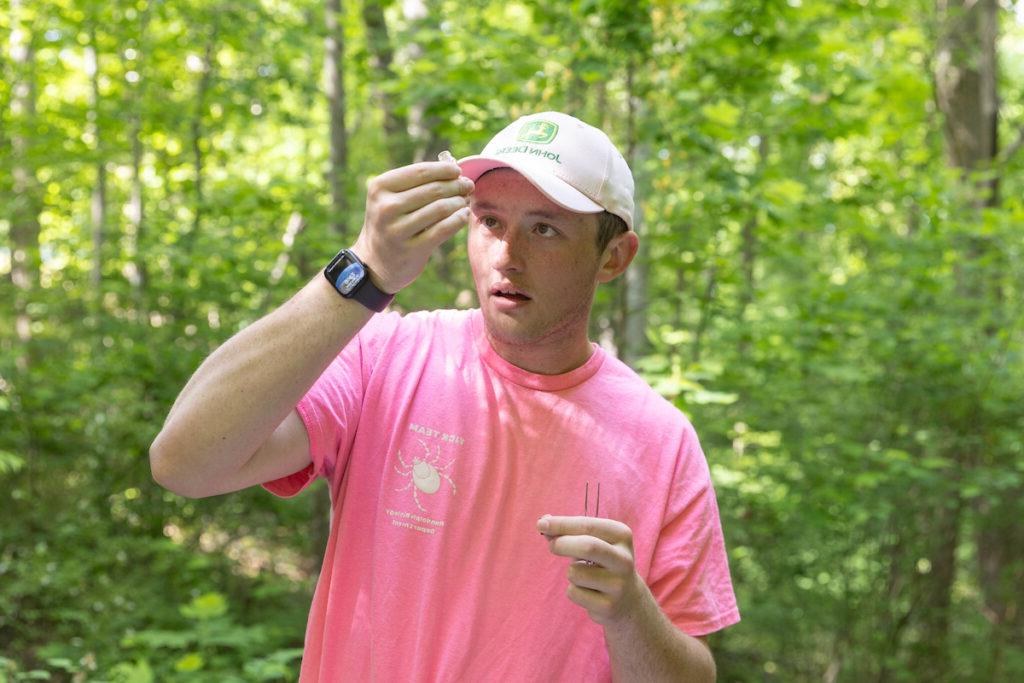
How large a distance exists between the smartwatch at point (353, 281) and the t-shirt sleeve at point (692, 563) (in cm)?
73

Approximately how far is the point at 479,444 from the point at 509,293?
12.1 inches

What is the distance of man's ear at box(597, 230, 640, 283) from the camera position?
202cm

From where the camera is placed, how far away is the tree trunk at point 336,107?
21.7 feet

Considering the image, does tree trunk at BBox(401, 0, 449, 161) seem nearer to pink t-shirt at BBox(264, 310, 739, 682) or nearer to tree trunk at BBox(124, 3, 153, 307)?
tree trunk at BBox(124, 3, 153, 307)

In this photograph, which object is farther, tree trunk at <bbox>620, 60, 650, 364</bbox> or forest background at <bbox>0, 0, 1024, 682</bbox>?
forest background at <bbox>0, 0, 1024, 682</bbox>

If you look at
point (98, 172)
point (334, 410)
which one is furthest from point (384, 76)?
point (334, 410)

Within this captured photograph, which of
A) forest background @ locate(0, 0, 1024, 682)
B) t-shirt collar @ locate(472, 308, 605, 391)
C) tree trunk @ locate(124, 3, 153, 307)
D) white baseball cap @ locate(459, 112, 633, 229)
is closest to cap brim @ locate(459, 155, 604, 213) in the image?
white baseball cap @ locate(459, 112, 633, 229)

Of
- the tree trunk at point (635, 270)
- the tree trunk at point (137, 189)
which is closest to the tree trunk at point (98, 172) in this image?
the tree trunk at point (137, 189)

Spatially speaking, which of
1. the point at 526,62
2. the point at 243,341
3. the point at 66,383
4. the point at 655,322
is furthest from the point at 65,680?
the point at 655,322

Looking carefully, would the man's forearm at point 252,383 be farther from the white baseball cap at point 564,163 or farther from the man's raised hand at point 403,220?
the white baseball cap at point 564,163

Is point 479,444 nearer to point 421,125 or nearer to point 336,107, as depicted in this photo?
point 421,125

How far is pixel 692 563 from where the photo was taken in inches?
69.9

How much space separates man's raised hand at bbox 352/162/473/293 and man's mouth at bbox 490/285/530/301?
1.04ft

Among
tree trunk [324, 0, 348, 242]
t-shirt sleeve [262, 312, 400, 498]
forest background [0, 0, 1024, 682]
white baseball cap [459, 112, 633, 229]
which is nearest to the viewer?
t-shirt sleeve [262, 312, 400, 498]
